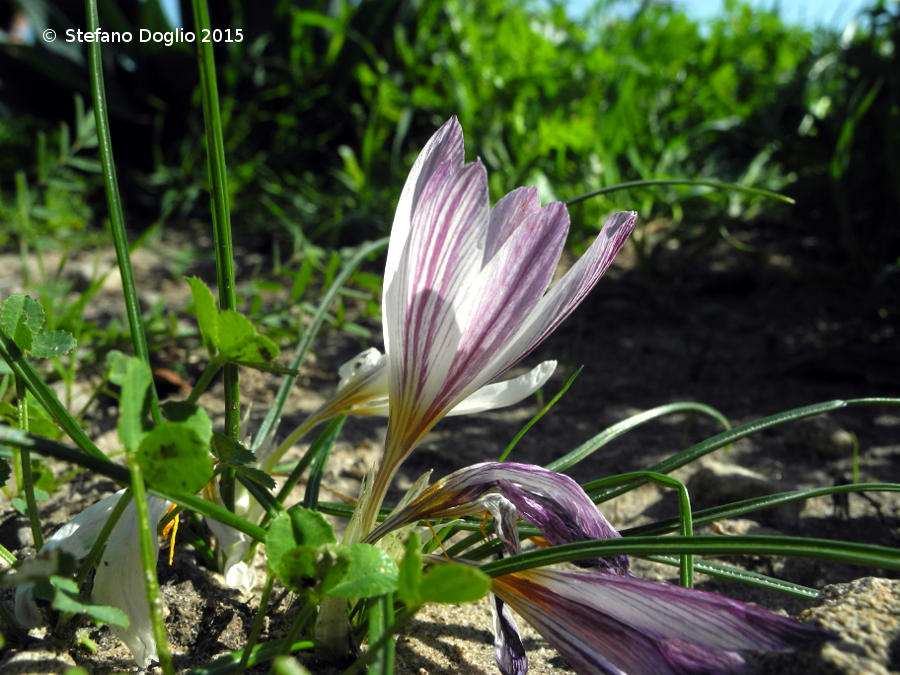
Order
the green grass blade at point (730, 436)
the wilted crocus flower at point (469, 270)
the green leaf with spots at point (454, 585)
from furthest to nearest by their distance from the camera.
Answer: the green grass blade at point (730, 436) < the wilted crocus flower at point (469, 270) < the green leaf with spots at point (454, 585)

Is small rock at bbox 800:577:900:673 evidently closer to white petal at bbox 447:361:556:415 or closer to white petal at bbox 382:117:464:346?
white petal at bbox 447:361:556:415

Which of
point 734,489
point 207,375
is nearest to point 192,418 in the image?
point 207,375

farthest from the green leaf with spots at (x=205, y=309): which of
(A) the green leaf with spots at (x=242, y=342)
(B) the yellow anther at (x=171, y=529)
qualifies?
(B) the yellow anther at (x=171, y=529)

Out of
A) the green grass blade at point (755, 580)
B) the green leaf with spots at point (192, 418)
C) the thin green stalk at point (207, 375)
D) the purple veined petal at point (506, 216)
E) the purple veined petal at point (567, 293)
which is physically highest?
the purple veined petal at point (506, 216)

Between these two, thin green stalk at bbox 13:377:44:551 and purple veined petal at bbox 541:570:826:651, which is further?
thin green stalk at bbox 13:377:44:551

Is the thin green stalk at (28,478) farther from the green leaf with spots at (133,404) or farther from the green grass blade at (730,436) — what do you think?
the green grass blade at (730,436)

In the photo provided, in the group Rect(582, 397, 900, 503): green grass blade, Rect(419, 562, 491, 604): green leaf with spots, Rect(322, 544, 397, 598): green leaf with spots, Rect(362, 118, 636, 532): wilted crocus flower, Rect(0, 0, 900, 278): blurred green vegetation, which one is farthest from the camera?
Rect(0, 0, 900, 278): blurred green vegetation

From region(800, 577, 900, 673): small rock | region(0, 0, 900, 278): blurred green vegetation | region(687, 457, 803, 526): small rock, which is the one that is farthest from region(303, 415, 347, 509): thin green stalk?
region(0, 0, 900, 278): blurred green vegetation

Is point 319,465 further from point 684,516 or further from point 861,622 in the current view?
point 861,622
